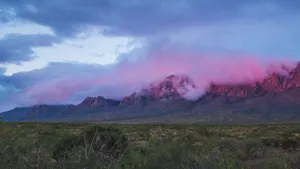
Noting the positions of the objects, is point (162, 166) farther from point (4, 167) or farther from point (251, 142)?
point (251, 142)

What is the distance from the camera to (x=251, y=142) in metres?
34.1

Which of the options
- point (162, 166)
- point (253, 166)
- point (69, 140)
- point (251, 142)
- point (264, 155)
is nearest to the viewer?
point (162, 166)

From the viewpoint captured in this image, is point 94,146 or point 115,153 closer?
point 115,153

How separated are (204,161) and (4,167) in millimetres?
8366

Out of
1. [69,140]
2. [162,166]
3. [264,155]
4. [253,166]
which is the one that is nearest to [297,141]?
A: [264,155]

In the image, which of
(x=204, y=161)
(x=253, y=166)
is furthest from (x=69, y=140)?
(x=204, y=161)

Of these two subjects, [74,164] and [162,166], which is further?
[162,166]

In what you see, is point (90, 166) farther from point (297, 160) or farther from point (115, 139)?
point (115, 139)

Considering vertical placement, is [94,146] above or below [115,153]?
above

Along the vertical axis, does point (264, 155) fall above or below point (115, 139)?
below

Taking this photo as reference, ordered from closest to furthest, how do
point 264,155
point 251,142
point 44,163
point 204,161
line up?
point 44,163 → point 204,161 → point 264,155 → point 251,142

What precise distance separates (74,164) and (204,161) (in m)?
7.63

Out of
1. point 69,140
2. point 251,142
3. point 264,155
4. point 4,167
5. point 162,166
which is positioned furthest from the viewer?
point 251,142

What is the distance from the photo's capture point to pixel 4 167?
711 cm
